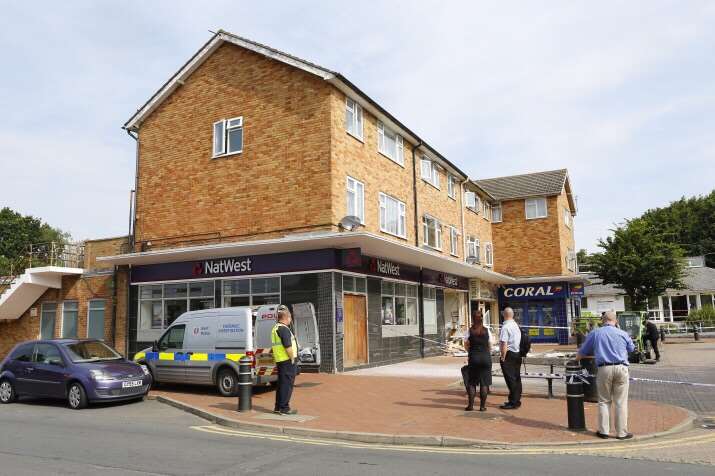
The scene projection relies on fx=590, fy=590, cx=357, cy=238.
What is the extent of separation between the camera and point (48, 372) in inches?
479

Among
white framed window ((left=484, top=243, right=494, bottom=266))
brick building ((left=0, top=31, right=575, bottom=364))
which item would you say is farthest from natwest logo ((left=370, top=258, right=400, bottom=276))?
white framed window ((left=484, top=243, right=494, bottom=266))

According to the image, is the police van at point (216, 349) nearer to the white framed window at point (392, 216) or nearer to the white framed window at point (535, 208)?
the white framed window at point (392, 216)

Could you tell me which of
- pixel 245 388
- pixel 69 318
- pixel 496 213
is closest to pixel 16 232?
pixel 69 318

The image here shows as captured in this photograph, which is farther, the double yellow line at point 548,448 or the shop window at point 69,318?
the shop window at point 69,318

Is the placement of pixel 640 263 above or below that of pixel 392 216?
below

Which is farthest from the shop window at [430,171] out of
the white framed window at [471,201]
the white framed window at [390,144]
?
the white framed window at [471,201]

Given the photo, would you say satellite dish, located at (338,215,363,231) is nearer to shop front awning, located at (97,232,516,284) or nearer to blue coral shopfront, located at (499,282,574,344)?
shop front awning, located at (97,232,516,284)

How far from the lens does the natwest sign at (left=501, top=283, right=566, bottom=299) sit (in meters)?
32.8

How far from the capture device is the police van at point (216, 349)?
40.8ft

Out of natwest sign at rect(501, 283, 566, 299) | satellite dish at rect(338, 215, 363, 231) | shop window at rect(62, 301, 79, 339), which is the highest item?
satellite dish at rect(338, 215, 363, 231)

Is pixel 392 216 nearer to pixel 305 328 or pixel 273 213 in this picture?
pixel 273 213

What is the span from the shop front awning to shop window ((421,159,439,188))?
4156 mm

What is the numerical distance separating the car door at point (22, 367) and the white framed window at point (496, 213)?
2704 centimetres

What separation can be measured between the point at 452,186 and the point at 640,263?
12.5m
